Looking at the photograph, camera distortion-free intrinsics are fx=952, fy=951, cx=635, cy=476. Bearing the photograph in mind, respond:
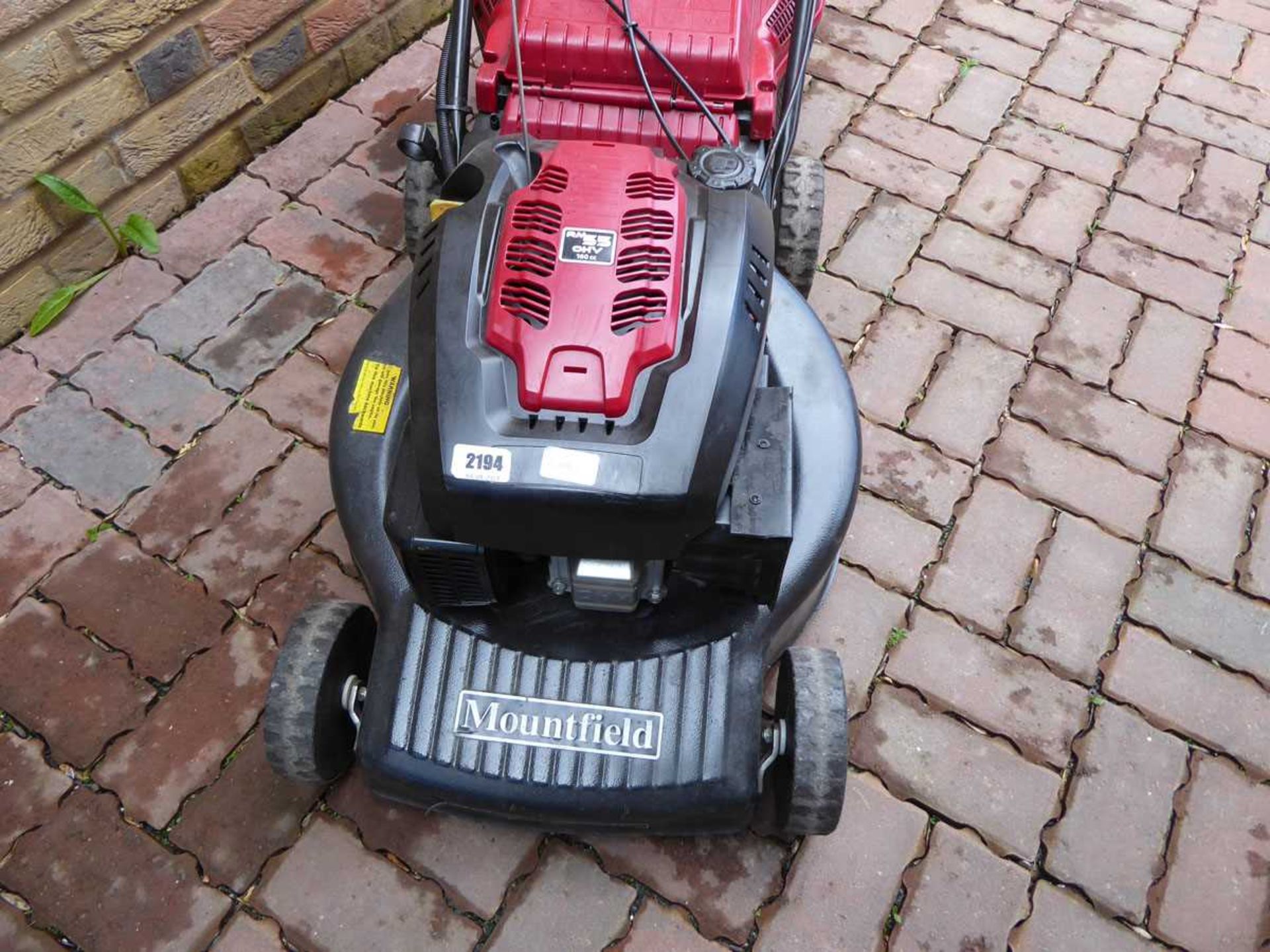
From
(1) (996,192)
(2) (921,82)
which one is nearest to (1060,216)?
(1) (996,192)

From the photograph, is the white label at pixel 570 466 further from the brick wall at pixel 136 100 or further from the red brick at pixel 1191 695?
the brick wall at pixel 136 100

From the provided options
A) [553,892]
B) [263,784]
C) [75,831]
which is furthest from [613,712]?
[75,831]

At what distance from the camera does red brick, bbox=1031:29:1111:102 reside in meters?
2.62

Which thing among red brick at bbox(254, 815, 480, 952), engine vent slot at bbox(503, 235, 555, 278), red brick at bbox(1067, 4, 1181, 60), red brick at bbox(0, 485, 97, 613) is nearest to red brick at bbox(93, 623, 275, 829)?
red brick at bbox(254, 815, 480, 952)

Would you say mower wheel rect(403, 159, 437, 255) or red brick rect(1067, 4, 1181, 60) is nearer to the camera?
mower wheel rect(403, 159, 437, 255)

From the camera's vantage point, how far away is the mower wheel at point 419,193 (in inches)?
74.0

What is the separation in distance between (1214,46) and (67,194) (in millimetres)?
3044

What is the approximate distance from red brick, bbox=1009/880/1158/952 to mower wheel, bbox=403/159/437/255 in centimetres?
158

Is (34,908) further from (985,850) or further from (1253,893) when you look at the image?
(1253,893)

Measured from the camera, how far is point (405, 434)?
53.2 inches

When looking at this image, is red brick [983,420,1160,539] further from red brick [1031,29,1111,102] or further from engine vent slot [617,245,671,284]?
red brick [1031,29,1111,102]

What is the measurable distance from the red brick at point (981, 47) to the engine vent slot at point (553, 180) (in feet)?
6.19

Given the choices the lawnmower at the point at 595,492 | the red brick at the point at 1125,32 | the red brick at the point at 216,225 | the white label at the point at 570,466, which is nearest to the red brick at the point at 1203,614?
Result: the lawnmower at the point at 595,492

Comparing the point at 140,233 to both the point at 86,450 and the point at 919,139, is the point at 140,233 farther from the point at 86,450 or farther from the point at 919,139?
the point at 919,139
